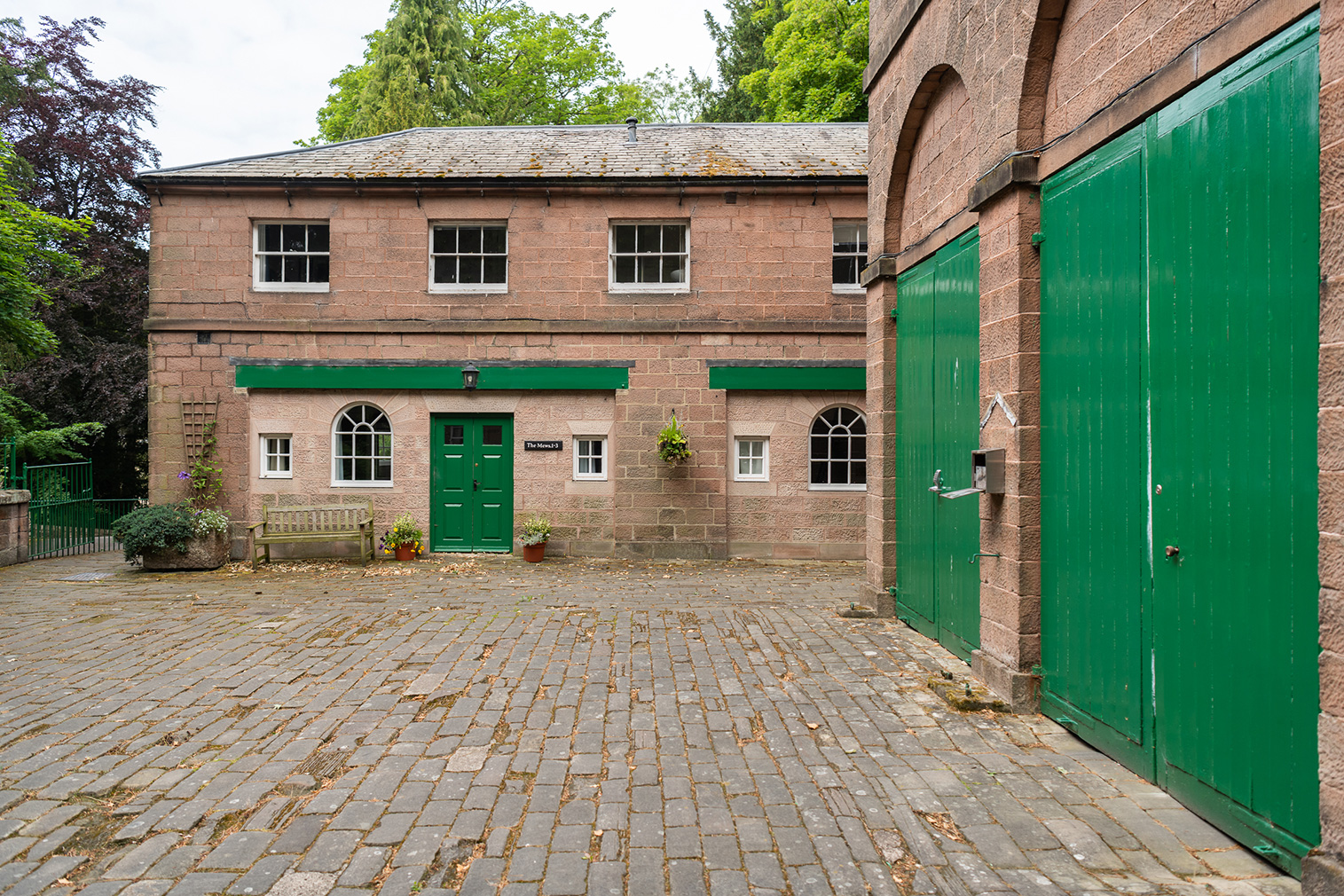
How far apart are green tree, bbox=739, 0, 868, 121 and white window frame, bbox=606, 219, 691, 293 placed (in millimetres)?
11721

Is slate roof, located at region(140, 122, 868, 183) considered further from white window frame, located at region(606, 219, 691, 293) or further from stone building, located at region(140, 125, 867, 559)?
white window frame, located at region(606, 219, 691, 293)

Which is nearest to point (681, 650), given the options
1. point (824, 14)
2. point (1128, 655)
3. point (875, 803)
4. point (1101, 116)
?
point (875, 803)

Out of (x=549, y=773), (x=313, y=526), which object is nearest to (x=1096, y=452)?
(x=549, y=773)

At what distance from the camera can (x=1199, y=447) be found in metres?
3.25

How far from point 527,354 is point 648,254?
249cm

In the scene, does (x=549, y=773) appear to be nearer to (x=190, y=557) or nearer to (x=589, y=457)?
(x=589, y=457)

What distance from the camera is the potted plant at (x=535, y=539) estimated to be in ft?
36.7

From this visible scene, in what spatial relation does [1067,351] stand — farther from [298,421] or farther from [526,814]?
[298,421]

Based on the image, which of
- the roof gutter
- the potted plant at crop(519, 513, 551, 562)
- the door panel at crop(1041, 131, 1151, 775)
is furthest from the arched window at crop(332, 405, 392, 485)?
the door panel at crop(1041, 131, 1151, 775)

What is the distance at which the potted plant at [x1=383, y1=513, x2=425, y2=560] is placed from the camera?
11258 mm

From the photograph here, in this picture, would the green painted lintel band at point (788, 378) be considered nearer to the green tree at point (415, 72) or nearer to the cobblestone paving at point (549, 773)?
the cobblestone paving at point (549, 773)

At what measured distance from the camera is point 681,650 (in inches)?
241

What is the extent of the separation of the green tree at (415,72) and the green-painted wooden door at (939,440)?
20549mm

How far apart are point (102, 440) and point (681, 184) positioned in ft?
53.9
